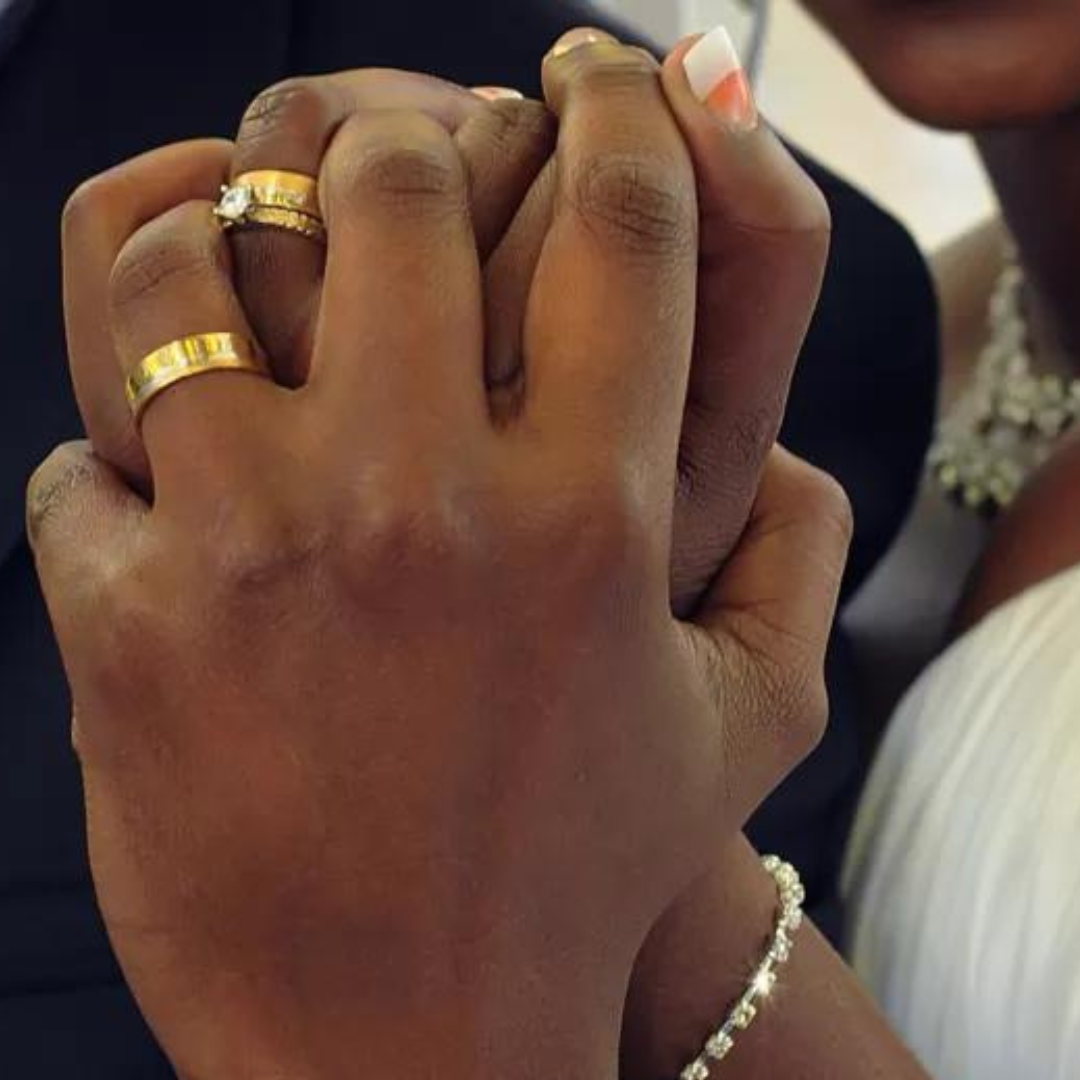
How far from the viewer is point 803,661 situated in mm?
464

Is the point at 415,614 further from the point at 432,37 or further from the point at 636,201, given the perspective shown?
the point at 432,37

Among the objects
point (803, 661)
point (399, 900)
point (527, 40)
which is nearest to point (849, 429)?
point (527, 40)

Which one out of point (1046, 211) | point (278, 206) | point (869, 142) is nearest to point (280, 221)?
point (278, 206)

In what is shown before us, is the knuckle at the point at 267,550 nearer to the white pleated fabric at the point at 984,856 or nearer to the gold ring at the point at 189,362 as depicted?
the gold ring at the point at 189,362

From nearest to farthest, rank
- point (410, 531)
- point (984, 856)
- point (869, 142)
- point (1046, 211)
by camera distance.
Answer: point (410, 531) < point (984, 856) < point (1046, 211) < point (869, 142)

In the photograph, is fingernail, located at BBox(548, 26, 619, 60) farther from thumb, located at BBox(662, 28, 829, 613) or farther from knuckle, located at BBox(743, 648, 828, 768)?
knuckle, located at BBox(743, 648, 828, 768)

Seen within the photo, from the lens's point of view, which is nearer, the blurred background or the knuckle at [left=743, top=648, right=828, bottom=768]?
the knuckle at [left=743, top=648, right=828, bottom=768]

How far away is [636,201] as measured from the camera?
0.40 m

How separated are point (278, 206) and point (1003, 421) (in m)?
0.77

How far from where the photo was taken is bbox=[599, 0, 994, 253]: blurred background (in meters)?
1.61

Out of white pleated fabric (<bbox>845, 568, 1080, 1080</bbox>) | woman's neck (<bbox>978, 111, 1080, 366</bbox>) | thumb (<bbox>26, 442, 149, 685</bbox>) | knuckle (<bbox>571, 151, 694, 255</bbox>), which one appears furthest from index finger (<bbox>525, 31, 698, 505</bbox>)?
woman's neck (<bbox>978, 111, 1080, 366</bbox>)

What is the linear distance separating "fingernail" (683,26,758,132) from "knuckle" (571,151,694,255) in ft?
0.10

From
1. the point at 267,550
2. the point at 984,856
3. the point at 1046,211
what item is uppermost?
the point at 267,550

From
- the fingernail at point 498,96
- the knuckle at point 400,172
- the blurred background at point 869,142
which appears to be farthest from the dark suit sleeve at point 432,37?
the blurred background at point 869,142
